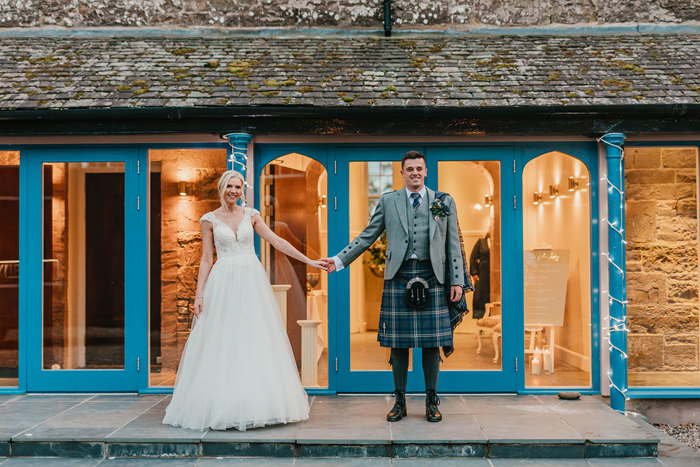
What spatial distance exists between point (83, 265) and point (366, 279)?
2978mm

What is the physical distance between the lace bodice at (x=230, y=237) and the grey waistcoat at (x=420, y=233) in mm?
1401

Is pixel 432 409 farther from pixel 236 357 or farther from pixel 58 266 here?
pixel 58 266

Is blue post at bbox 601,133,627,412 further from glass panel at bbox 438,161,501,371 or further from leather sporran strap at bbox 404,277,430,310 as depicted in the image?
leather sporran strap at bbox 404,277,430,310

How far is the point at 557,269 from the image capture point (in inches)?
279

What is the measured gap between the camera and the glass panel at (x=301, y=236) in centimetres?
710

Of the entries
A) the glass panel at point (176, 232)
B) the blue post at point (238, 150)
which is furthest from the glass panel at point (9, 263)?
the blue post at point (238, 150)

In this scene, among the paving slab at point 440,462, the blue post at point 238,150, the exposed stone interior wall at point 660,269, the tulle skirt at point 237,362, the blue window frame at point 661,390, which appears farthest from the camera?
the exposed stone interior wall at point 660,269

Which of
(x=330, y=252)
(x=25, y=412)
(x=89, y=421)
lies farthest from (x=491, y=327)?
(x=25, y=412)

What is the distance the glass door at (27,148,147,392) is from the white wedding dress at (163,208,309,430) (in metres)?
1.54

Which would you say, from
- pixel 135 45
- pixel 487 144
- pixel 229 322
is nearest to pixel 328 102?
pixel 487 144

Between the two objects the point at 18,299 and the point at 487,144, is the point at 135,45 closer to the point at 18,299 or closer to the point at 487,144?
the point at 18,299

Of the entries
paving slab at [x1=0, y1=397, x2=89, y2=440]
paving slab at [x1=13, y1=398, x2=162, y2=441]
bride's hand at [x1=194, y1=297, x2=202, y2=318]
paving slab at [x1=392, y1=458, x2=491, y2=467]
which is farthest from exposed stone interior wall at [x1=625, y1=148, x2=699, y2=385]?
paving slab at [x1=0, y1=397, x2=89, y2=440]

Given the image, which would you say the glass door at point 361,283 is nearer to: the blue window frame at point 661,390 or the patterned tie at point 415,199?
the patterned tie at point 415,199

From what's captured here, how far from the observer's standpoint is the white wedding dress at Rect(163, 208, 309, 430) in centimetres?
554
